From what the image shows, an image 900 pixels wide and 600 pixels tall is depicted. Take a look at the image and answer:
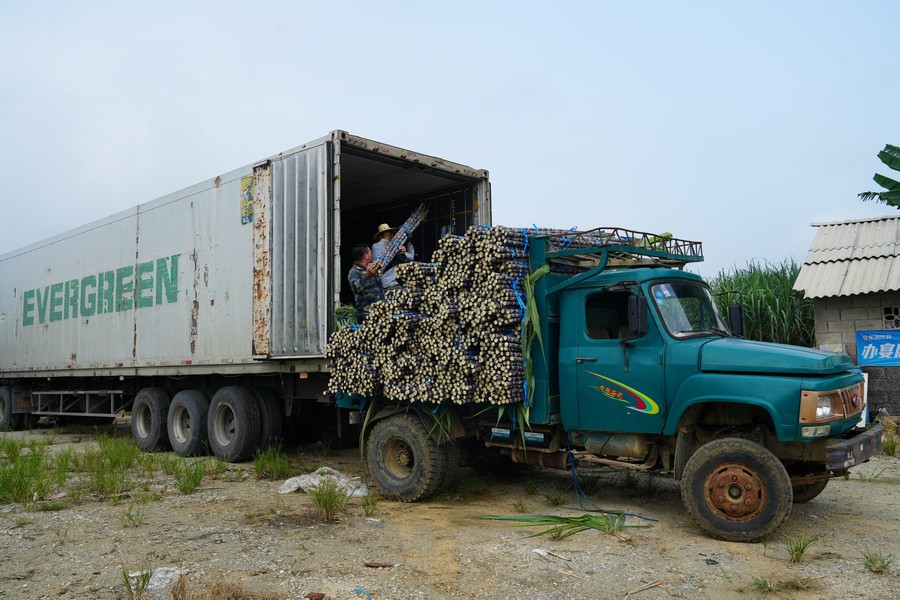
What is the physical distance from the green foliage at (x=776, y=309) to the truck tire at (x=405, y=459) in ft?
27.1

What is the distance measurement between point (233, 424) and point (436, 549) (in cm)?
570

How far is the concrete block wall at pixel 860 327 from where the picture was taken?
11.5 metres

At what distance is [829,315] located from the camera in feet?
40.8

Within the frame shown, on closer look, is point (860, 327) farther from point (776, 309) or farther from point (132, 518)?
point (132, 518)

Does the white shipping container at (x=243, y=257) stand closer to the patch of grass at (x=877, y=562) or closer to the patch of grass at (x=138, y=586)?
the patch of grass at (x=138, y=586)

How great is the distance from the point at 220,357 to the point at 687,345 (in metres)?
6.79

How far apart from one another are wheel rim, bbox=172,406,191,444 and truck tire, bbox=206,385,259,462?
0.92 m

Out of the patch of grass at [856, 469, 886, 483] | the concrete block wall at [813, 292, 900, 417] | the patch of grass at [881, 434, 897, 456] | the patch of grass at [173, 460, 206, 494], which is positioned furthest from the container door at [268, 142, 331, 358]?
the concrete block wall at [813, 292, 900, 417]

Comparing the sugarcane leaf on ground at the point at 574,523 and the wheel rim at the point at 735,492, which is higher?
the wheel rim at the point at 735,492

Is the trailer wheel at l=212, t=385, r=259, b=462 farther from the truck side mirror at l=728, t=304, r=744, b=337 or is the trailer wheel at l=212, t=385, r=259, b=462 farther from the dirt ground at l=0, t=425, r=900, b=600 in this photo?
the truck side mirror at l=728, t=304, r=744, b=337

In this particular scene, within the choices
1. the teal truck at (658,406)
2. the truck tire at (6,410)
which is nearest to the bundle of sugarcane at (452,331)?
the teal truck at (658,406)

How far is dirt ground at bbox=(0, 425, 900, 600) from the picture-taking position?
4.84 metres

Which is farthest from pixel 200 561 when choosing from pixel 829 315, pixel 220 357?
pixel 829 315

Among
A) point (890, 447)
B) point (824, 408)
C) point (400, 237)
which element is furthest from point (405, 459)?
point (890, 447)
